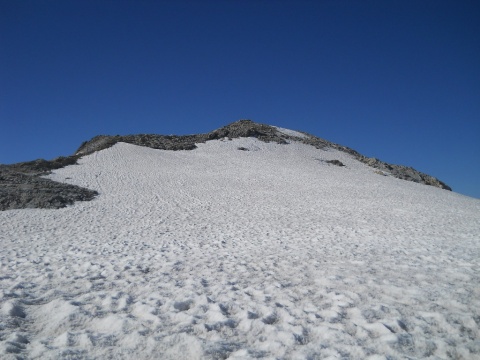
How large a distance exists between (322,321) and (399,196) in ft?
72.1

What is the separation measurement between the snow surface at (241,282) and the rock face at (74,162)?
7.13 feet

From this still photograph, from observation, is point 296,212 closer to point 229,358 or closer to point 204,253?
point 204,253

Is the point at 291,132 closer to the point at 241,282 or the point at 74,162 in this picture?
the point at 74,162

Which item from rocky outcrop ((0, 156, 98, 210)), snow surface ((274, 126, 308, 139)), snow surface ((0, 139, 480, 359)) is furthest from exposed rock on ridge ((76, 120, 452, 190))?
snow surface ((0, 139, 480, 359))

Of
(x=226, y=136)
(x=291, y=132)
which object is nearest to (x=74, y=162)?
(x=226, y=136)

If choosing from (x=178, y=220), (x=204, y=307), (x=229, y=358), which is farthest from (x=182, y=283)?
(x=178, y=220)

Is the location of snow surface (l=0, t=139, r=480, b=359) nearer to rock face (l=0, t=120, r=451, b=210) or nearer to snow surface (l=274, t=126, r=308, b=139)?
rock face (l=0, t=120, r=451, b=210)

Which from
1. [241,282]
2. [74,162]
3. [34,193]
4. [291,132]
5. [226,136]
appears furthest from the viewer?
[291,132]

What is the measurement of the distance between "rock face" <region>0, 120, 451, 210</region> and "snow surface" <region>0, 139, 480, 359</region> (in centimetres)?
217

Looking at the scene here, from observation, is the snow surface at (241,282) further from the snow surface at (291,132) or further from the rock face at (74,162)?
the snow surface at (291,132)

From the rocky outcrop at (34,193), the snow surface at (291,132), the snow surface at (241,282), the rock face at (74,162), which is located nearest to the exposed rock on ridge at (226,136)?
the rock face at (74,162)

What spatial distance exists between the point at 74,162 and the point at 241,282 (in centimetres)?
3595

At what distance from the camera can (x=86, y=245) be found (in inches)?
468

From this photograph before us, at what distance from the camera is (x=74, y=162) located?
36906mm
